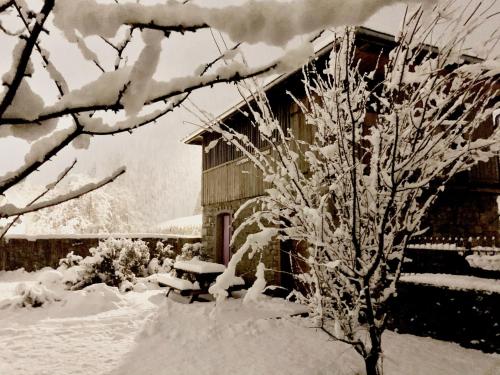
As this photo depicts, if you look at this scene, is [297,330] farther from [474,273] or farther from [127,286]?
[127,286]

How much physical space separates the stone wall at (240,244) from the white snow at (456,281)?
306 cm

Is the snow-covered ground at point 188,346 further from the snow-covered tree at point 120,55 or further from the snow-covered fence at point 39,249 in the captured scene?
the snow-covered fence at point 39,249

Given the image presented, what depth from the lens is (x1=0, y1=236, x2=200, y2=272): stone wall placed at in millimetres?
13500

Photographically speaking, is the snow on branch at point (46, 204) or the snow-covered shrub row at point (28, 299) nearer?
the snow on branch at point (46, 204)

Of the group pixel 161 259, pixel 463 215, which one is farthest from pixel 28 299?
pixel 463 215

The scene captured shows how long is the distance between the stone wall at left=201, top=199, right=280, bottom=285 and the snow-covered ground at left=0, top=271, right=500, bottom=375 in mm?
1821

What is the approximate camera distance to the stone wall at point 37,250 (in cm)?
1350

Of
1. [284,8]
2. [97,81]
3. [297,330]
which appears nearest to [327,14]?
[284,8]

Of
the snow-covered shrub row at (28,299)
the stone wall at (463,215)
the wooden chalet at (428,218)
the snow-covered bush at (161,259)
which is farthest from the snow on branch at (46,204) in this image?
the snow-covered bush at (161,259)

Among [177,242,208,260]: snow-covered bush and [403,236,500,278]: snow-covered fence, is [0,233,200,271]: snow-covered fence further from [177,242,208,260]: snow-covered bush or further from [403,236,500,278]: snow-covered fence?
[403,236,500,278]: snow-covered fence

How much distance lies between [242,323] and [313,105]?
414 cm

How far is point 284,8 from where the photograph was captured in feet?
2.35

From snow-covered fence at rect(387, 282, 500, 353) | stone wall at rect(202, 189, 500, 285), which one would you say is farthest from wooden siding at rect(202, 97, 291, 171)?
snow-covered fence at rect(387, 282, 500, 353)

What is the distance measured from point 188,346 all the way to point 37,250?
38.4ft
